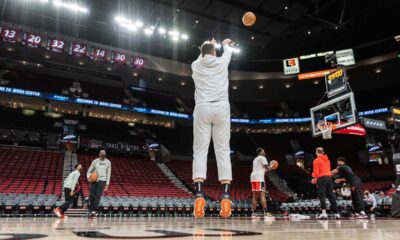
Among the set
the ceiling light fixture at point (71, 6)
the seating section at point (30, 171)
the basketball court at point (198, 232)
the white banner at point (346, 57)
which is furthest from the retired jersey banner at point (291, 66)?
the basketball court at point (198, 232)

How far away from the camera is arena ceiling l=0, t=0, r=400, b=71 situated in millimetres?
18078

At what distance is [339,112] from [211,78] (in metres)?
10.4

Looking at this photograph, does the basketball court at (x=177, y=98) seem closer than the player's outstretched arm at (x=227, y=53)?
No

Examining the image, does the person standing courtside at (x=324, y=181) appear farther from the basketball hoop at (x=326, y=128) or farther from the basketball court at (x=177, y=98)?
the basketball hoop at (x=326, y=128)

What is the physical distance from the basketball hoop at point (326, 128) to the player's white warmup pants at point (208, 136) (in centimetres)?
1093

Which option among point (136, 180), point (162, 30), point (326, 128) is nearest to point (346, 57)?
point (326, 128)

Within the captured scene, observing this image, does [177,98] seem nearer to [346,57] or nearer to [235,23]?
[235,23]

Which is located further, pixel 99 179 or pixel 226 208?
pixel 99 179

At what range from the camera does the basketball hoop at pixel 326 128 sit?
13.2 meters

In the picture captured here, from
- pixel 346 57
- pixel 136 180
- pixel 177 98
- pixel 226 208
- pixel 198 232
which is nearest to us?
pixel 198 232

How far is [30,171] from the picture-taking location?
54.6 feet

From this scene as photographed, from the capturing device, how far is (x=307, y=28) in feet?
74.9

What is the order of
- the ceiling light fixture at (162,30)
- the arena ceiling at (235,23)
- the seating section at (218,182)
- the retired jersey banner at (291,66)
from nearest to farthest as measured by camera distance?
1. the arena ceiling at (235,23)
2. the seating section at (218,182)
3. the ceiling light fixture at (162,30)
4. the retired jersey banner at (291,66)

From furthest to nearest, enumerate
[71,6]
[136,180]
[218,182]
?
[218,182] → [136,180] → [71,6]
